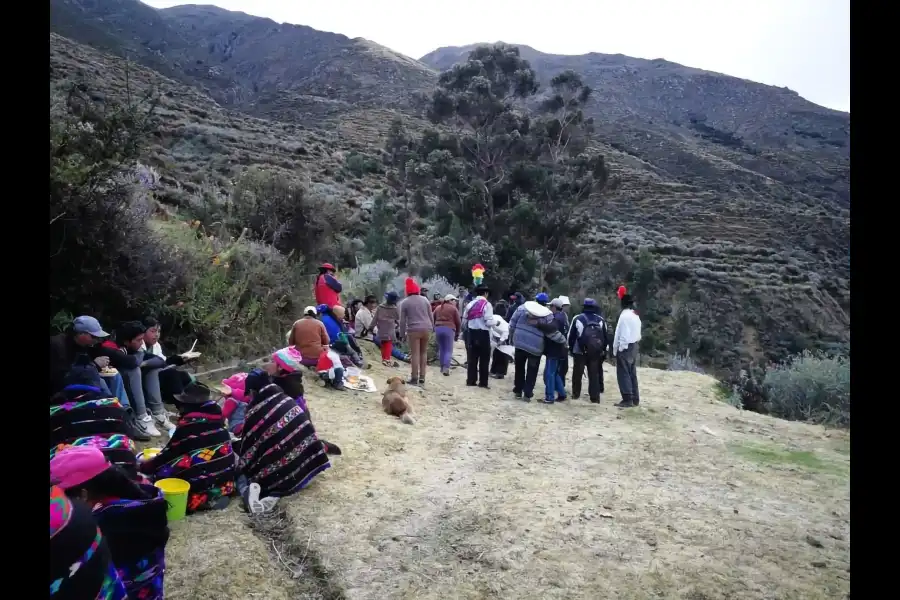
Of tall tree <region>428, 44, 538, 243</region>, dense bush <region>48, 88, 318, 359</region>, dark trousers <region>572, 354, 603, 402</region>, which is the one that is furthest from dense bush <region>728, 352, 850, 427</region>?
tall tree <region>428, 44, 538, 243</region>

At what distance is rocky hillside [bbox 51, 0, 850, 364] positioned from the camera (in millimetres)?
26656

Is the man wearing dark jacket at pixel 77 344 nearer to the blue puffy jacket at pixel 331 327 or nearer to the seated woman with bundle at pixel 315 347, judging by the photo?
the seated woman with bundle at pixel 315 347

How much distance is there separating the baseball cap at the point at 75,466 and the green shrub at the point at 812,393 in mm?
10485

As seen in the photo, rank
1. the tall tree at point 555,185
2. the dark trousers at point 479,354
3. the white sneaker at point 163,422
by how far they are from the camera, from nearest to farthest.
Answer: the white sneaker at point 163,422, the dark trousers at point 479,354, the tall tree at point 555,185

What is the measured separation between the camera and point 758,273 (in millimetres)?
31672

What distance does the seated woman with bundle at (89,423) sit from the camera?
3569mm

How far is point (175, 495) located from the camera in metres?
4.12

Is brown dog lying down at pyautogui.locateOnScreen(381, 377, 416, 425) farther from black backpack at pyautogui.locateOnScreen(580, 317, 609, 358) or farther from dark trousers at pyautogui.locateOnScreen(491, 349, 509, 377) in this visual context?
dark trousers at pyautogui.locateOnScreen(491, 349, 509, 377)

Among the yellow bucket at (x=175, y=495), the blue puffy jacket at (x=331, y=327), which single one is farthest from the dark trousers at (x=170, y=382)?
the blue puffy jacket at (x=331, y=327)

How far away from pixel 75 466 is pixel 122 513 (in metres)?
0.33

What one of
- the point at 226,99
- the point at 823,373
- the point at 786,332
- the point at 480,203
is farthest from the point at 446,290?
the point at 226,99

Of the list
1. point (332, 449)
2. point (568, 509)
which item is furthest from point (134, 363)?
point (568, 509)

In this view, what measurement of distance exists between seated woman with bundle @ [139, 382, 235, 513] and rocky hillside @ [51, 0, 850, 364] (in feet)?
13.7

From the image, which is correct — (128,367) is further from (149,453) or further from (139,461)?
(139,461)
